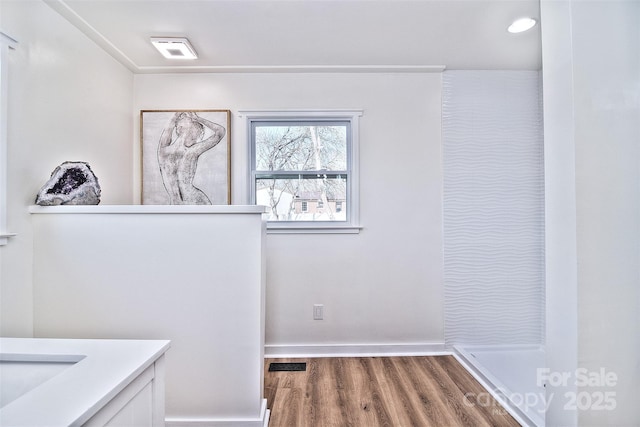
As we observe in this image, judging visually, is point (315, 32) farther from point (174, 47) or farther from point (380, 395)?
point (380, 395)

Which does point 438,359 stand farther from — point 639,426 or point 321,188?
point 321,188

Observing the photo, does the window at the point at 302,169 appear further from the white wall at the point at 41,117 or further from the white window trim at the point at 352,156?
the white wall at the point at 41,117

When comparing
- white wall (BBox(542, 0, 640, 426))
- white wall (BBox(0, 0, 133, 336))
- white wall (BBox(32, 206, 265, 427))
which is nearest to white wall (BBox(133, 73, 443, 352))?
white wall (BBox(0, 0, 133, 336))

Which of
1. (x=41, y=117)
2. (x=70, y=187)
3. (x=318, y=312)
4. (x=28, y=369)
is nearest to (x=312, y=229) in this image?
(x=318, y=312)

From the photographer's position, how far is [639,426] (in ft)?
4.10

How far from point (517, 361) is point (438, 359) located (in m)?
0.65

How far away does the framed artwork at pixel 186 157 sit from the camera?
8.67 feet

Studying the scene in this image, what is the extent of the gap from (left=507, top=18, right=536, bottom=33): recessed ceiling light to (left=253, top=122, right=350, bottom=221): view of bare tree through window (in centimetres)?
132

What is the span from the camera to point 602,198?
124 cm

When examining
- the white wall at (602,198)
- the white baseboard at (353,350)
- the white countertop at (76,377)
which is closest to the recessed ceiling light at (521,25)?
the white wall at (602,198)

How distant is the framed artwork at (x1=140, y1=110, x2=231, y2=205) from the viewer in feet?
8.67

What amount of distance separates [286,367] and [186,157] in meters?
1.84

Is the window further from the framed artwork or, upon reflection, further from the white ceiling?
the white ceiling

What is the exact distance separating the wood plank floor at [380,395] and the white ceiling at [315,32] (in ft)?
7.76
